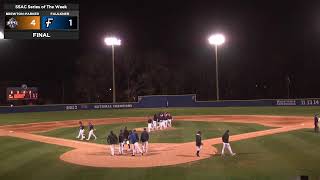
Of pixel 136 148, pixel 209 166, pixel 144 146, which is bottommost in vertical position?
pixel 209 166

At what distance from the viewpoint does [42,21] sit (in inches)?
1064

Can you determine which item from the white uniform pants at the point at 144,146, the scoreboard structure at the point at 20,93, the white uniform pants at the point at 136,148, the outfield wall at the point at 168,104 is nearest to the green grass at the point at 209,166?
the white uniform pants at the point at 136,148

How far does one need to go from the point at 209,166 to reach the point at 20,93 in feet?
173

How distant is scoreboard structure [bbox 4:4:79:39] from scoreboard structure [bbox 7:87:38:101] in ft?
134

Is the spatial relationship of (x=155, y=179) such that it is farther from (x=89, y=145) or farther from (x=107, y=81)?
(x=107, y=81)

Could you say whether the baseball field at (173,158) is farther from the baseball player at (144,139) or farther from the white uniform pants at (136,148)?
the white uniform pants at (136,148)

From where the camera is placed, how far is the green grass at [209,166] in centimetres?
1792

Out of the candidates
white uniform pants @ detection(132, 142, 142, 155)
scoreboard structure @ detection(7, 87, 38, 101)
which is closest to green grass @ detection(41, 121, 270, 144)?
white uniform pants @ detection(132, 142, 142, 155)

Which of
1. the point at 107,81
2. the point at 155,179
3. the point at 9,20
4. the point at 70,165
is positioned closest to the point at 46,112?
the point at 107,81

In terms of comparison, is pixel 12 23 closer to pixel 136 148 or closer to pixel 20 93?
pixel 136 148

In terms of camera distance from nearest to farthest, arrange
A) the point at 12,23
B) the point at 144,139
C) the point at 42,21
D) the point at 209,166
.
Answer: the point at 209,166 < the point at 144,139 < the point at 42,21 < the point at 12,23

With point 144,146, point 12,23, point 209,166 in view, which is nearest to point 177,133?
point 144,146

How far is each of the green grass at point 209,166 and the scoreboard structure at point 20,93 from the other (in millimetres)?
41464

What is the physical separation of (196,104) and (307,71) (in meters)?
35.3
